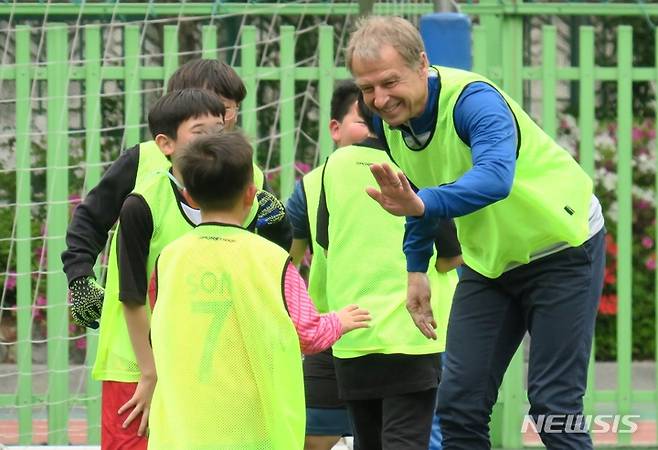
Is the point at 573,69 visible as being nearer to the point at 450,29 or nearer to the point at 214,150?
the point at 450,29

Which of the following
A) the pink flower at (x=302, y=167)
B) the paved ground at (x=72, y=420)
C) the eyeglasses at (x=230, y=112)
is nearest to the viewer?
the eyeglasses at (x=230, y=112)

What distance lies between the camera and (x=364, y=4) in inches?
249

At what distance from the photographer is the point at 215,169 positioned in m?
3.83

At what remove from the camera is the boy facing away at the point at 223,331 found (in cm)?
382

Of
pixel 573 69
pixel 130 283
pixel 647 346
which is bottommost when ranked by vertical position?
pixel 647 346

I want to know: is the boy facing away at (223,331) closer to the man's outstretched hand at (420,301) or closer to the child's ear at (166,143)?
the child's ear at (166,143)

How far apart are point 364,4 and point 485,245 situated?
220cm

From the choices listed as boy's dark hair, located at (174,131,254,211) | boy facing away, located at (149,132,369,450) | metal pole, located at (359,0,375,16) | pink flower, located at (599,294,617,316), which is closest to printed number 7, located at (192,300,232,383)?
boy facing away, located at (149,132,369,450)

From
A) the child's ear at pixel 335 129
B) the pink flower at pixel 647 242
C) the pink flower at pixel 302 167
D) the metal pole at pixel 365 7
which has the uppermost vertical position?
the metal pole at pixel 365 7

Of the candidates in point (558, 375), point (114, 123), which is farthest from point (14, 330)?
point (558, 375)

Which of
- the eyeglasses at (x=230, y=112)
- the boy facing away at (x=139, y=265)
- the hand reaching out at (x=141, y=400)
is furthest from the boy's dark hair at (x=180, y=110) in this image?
the hand reaching out at (x=141, y=400)

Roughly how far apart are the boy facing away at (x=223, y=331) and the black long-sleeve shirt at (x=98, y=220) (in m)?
0.60

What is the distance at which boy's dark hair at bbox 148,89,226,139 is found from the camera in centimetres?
441

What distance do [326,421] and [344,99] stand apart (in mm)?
1180
